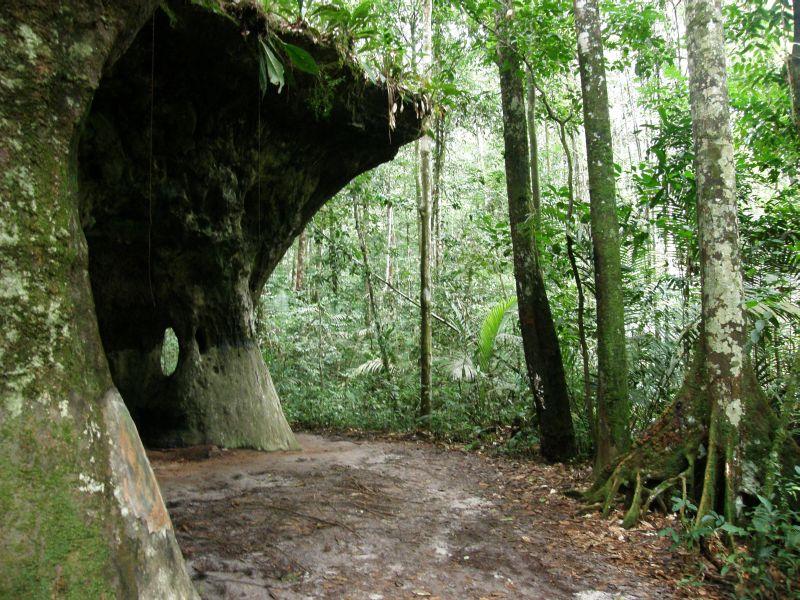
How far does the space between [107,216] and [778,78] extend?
910 cm

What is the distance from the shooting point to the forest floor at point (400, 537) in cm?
347

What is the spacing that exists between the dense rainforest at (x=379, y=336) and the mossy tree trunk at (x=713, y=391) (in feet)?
0.07

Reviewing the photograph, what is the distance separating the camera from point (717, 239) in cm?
461

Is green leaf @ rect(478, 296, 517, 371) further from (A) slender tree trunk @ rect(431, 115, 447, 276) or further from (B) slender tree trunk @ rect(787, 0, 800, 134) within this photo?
(B) slender tree trunk @ rect(787, 0, 800, 134)

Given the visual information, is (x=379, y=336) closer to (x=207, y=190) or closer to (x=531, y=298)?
(x=531, y=298)

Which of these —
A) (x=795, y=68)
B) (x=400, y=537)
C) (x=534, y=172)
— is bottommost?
(x=400, y=537)

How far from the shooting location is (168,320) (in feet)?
28.7

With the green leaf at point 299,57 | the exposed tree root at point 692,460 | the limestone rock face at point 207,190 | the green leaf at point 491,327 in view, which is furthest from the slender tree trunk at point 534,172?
the green leaf at point 299,57

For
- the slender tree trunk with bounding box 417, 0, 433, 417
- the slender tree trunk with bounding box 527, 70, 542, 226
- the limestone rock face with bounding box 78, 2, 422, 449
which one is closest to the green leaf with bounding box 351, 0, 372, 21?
the limestone rock face with bounding box 78, 2, 422, 449

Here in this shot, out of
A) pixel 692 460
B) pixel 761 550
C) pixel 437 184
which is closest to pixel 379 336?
pixel 437 184

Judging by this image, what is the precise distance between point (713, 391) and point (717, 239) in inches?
49.2

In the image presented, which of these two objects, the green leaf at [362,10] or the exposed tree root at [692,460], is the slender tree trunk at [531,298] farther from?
the green leaf at [362,10]

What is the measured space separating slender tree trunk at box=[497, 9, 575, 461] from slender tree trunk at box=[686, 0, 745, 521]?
106 inches

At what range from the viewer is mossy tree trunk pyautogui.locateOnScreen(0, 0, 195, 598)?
6.88 ft
